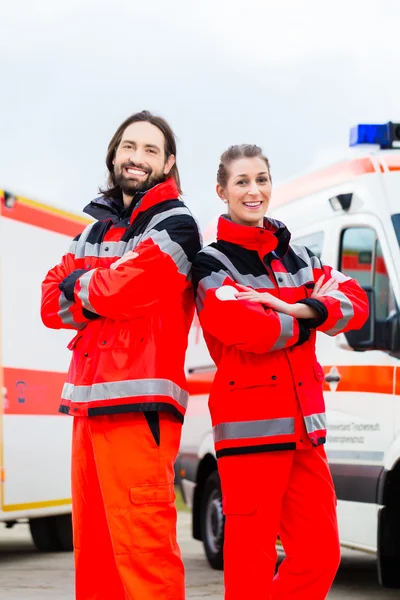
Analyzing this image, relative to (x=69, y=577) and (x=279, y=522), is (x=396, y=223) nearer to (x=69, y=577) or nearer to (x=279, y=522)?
(x=279, y=522)

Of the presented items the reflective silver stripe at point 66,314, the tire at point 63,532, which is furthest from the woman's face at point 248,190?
the tire at point 63,532

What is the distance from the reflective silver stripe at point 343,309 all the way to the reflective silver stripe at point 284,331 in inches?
11.6

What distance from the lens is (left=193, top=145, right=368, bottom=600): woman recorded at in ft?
14.5

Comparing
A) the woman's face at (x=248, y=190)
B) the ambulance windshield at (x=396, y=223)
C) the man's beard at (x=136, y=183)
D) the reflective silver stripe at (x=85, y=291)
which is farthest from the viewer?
the ambulance windshield at (x=396, y=223)

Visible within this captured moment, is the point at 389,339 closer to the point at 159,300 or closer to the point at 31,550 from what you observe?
the point at 159,300

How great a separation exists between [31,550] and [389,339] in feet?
17.9

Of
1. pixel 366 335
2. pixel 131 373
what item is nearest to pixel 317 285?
pixel 131 373

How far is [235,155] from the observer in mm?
4734

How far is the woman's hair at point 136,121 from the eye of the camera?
4629 millimetres


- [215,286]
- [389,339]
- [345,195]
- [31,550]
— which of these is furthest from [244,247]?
[31,550]

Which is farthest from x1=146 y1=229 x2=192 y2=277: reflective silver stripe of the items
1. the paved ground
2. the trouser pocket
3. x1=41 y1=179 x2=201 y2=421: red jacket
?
the paved ground

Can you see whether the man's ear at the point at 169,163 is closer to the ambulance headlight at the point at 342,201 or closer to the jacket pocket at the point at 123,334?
the jacket pocket at the point at 123,334

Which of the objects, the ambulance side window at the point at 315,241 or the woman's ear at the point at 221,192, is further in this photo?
the ambulance side window at the point at 315,241

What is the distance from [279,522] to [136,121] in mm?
1589
